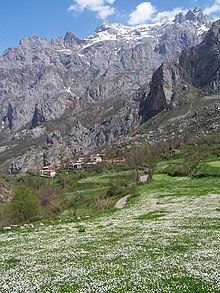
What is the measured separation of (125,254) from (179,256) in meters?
3.33

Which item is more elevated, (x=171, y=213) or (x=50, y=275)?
(x=50, y=275)

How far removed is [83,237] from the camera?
2828 cm

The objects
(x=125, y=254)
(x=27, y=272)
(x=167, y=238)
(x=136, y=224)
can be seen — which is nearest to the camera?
(x=27, y=272)

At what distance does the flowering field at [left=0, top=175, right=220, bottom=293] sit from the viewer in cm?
1573

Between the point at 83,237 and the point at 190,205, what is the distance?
60.9 ft

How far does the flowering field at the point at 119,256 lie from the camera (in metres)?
15.7

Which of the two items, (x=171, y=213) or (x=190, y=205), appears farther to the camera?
(x=190, y=205)

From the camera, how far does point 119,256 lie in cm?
2075

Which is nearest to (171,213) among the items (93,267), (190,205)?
(190,205)

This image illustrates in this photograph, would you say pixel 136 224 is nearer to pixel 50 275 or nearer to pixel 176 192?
pixel 50 275

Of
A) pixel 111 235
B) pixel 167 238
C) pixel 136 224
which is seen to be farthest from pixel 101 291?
pixel 136 224

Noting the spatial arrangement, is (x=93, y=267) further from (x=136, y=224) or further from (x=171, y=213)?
(x=171, y=213)

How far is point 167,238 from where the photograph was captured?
2483cm

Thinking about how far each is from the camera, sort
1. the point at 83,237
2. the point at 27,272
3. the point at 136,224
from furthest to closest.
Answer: the point at 136,224 → the point at 83,237 → the point at 27,272
